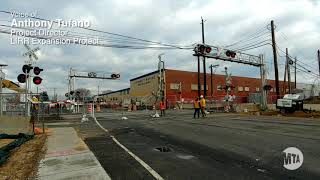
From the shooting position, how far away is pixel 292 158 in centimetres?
1059

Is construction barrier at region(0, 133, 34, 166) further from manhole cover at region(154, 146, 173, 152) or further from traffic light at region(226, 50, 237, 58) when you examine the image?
traffic light at region(226, 50, 237, 58)

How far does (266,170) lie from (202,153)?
9.61 feet

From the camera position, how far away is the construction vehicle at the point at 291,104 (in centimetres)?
3309

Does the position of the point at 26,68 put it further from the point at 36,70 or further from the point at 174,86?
the point at 174,86

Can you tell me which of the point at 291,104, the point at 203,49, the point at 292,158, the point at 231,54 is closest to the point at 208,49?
the point at 203,49

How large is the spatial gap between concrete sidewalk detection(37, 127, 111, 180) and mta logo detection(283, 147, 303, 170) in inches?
167

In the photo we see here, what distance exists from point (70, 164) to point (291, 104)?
26.9 metres

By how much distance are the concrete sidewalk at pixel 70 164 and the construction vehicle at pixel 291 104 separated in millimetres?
24016

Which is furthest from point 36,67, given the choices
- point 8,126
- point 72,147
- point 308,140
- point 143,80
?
point 143,80

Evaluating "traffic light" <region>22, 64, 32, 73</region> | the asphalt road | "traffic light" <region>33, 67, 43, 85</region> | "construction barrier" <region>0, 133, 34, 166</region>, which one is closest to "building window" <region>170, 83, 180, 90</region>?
"traffic light" <region>33, 67, 43, 85</region>

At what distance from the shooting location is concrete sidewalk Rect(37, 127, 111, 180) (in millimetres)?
8555

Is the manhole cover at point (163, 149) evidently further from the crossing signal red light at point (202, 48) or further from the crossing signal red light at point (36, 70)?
the crossing signal red light at point (202, 48)

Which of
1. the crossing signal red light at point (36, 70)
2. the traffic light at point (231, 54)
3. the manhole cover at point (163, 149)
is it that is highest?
the traffic light at point (231, 54)

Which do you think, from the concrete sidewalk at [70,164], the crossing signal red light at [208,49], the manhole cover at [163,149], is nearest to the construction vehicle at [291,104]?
the crossing signal red light at [208,49]
